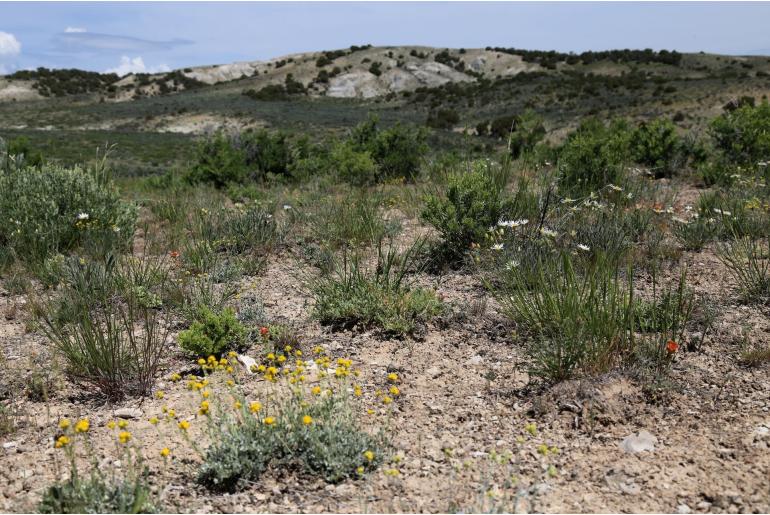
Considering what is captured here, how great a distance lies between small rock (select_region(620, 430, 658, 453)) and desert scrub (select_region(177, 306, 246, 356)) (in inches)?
96.4

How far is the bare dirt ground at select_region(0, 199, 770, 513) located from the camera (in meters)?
2.51

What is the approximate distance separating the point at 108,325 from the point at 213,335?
0.72 m

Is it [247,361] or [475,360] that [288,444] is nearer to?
[247,361]

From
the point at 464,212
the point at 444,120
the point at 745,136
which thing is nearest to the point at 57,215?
the point at 464,212

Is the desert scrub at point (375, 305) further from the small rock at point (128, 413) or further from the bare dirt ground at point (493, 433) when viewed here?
the small rock at point (128, 413)

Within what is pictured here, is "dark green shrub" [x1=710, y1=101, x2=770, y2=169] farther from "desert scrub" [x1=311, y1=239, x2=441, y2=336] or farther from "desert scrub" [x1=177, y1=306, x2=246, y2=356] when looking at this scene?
"desert scrub" [x1=177, y1=306, x2=246, y2=356]

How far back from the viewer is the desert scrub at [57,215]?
19.0 ft

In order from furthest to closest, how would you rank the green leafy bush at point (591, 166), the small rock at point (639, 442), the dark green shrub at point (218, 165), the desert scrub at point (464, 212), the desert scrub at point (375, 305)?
the dark green shrub at point (218, 165) → the green leafy bush at point (591, 166) → the desert scrub at point (464, 212) → the desert scrub at point (375, 305) → the small rock at point (639, 442)

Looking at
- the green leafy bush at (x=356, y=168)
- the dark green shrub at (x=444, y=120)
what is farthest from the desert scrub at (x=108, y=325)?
the dark green shrub at (x=444, y=120)

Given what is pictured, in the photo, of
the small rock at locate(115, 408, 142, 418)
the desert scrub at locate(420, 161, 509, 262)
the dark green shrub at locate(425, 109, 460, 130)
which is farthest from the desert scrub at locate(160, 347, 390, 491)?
the dark green shrub at locate(425, 109, 460, 130)

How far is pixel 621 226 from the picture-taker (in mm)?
5352

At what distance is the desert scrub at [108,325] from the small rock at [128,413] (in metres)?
0.18

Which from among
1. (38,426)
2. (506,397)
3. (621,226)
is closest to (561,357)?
(506,397)

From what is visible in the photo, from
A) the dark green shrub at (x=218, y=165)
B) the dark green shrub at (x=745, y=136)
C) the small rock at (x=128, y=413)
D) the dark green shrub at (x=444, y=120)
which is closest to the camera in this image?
the small rock at (x=128, y=413)
